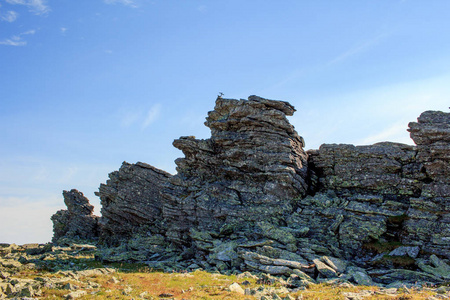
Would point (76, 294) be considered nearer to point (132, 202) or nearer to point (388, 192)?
point (132, 202)

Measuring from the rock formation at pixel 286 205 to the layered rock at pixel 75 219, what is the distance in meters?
16.5

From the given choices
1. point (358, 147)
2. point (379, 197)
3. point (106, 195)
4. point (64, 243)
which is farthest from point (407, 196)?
point (64, 243)

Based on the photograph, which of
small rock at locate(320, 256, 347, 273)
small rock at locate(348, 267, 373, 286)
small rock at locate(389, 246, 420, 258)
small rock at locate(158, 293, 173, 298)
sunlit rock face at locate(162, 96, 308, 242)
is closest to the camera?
small rock at locate(158, 293, 173, 298)

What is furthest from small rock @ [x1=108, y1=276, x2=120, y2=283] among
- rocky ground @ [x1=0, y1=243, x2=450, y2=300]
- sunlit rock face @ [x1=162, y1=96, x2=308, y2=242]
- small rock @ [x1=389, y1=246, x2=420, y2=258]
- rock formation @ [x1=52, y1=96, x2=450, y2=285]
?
small rock @ [x1=389, y1=246, x2=420, y2=258]

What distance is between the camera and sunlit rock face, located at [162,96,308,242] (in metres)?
50.8

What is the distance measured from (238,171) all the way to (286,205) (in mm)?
10052

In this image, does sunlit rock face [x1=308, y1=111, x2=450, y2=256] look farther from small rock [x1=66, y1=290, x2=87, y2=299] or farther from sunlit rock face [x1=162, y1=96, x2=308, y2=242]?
small rock [x1=66, y1=290, x2=87, y2=299]

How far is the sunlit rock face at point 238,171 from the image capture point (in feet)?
167

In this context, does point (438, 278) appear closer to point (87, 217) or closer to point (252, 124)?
point (252, 124)

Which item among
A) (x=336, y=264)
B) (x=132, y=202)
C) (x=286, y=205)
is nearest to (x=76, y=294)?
(x=336, y=264)

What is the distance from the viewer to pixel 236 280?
3148 centimetres

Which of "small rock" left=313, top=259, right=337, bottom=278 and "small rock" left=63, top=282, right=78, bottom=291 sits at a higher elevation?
"small rock" left=63, top=282, right=78, bottom=291

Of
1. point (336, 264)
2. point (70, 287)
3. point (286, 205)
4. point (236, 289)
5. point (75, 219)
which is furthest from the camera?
point (75, 219)

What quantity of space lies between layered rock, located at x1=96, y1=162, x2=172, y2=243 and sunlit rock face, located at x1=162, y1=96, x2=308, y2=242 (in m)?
7.55
